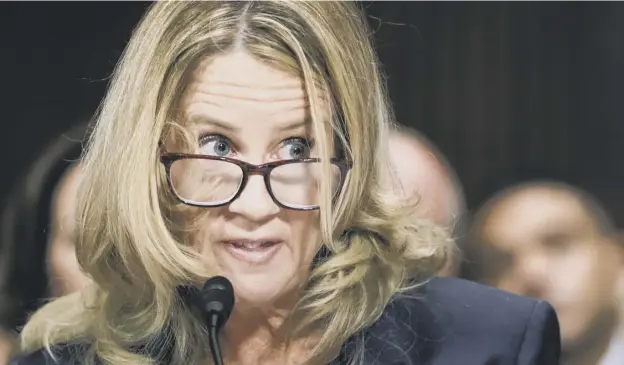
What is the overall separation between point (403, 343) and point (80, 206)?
408 mm

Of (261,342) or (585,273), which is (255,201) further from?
(585,273)

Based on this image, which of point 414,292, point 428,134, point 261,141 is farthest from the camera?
point 428,134

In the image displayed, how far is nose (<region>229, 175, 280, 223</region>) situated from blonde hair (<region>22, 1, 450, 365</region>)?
0.06 metres

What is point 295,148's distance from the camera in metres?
0.92

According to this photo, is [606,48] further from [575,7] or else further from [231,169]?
[231,169]

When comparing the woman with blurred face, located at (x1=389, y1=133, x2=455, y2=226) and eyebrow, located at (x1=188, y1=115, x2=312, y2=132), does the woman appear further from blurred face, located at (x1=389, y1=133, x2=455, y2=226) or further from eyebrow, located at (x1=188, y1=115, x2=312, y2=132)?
blurred face, located at (x1=389, y1=133, x2=455, y2=226)

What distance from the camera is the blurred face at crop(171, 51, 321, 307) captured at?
35.4 inches

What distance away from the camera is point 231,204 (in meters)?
0.91

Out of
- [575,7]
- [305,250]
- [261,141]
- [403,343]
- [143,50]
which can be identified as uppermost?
[575,7]

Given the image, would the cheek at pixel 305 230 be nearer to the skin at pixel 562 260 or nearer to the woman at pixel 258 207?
the woman at pixel 258 207

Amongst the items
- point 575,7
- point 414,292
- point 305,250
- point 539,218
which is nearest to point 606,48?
point 575,7

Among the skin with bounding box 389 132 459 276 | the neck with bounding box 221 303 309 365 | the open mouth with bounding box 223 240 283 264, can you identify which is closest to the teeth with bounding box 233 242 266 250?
the open mouth with bounding box 223 240 283 264

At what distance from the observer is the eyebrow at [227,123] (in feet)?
2.95

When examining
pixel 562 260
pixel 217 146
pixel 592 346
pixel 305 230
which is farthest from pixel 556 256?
pixel 217 146
